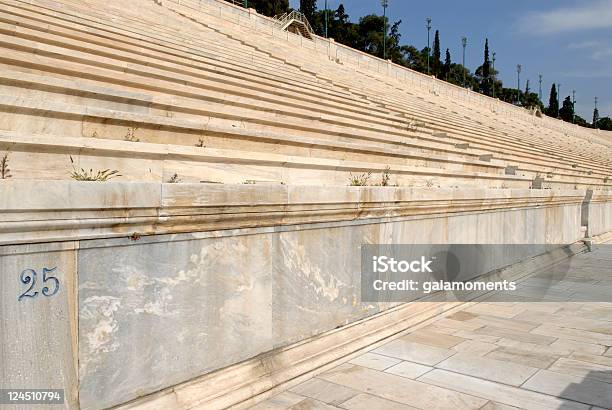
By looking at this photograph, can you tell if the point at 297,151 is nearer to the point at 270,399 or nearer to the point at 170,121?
the point at 170,121

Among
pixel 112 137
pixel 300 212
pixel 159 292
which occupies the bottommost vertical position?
pixel 159 292

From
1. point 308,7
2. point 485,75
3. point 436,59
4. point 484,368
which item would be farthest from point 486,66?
point 484,368

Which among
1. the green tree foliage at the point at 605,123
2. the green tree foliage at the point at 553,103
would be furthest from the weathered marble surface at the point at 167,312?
the green tree foliage at the point at 605,123

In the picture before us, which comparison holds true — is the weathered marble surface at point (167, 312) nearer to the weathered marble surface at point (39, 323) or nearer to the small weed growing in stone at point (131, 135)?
the weathered marble surface at point (39, 323)

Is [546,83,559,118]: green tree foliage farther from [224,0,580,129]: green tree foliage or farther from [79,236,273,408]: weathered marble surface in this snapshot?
[79,236,273,408]: weathered marble surface

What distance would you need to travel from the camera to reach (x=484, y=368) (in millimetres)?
4277

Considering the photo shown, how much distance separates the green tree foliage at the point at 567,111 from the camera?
8806cm

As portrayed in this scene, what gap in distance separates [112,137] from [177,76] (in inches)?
133

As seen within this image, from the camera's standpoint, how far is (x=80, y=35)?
8.02 meters

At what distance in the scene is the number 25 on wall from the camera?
2482mm

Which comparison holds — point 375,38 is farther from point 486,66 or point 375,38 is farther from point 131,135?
point 131,135

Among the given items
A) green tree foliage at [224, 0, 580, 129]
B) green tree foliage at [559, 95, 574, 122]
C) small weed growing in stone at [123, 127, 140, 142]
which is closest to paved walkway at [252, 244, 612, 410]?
small weed growing in stone at [123, 127, 140, 142]

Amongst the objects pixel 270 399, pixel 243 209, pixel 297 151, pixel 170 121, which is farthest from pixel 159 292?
pixel 297 151

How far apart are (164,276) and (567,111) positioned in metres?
99.2
